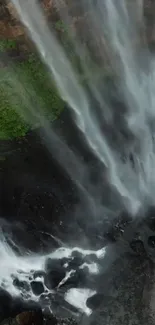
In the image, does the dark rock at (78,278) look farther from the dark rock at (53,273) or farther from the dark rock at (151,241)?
the dark rock at (151,241)

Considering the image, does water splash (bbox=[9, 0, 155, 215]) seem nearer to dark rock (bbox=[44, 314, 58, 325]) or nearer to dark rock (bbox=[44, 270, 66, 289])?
dark rock (bbox=[44, 270, 66, 289])

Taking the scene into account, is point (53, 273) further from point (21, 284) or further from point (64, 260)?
point (21, 284)

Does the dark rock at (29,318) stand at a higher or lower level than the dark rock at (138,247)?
lower

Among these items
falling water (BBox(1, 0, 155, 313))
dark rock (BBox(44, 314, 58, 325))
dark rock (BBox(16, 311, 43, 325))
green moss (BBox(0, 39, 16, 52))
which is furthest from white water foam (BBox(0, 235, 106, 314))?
green moss (BBox(0, 39, 16, 52))

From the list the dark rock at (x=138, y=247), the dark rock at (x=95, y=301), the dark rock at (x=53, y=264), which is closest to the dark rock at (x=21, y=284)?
the dark rock at (x=53, y=264)

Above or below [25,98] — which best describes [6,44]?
above

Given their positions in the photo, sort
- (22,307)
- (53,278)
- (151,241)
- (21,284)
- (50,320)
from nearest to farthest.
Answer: (50,320) < (22,307) < (151,241) < (53,278) < (21,284)

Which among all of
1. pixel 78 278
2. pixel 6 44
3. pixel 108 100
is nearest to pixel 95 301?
pixel 78 278
